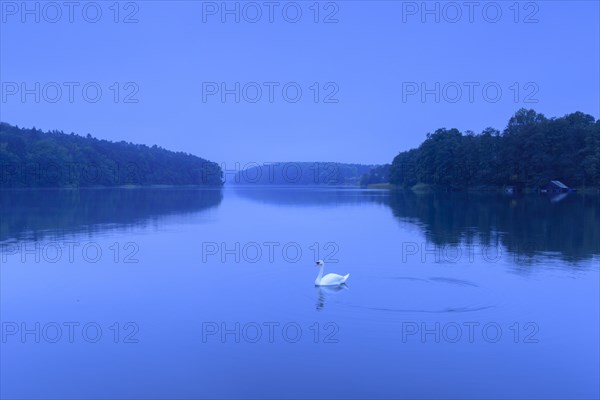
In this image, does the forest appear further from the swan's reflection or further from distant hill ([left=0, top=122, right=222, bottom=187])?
distant hill ([left=0, top=122, right=222, bottom=187])

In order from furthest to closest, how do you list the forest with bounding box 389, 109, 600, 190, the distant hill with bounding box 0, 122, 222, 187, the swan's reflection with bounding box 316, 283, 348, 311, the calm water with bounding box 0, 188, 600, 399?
the distant hill with bounding box 0, 122, 222, 187, the forest with bounding box 389, 109, 600, 190, the swan's reflection with bounding box 316, 283, 348, 311, the calm water with bounding box 0, 188, 600, 399

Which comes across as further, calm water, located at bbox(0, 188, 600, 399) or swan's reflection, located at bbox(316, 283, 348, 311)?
swan's reflection, located at bbox(316, 283, 348, 311)

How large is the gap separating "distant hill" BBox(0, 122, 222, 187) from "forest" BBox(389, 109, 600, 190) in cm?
7767

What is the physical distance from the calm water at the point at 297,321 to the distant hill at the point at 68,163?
331 feet

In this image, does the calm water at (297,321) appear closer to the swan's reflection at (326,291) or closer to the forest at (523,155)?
the swan's reflection at (326,291)

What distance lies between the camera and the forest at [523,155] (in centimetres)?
8400

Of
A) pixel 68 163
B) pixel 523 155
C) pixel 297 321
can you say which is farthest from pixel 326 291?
pixel 68 163

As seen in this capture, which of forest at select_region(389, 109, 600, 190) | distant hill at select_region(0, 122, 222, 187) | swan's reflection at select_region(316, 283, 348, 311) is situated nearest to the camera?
swan's reflection at select_region(316, 283, 348, 311)

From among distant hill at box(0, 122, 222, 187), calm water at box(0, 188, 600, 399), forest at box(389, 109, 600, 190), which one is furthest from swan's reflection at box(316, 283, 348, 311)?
distant hill at box(0, 122, 222, 187)

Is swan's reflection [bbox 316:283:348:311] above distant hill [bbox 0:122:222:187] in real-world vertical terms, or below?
below

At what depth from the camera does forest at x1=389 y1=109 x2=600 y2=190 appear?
276ft

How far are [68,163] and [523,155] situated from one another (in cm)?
9343

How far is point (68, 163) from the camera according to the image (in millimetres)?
122188

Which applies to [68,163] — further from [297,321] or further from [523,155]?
[297,321]
